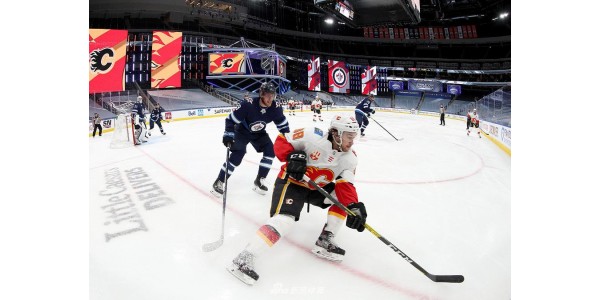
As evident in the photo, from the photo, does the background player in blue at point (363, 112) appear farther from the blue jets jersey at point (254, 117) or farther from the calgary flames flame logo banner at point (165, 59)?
the calgary flames flame logo banner at point (165, 59)

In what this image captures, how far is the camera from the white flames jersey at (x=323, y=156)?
1.87 metres

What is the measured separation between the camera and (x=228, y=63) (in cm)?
1834

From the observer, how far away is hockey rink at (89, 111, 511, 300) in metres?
1.48

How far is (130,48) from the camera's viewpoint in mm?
16219

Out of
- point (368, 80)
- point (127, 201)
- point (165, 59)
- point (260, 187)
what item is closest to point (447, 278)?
point (260, 187)

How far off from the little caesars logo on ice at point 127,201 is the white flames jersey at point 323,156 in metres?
1.42

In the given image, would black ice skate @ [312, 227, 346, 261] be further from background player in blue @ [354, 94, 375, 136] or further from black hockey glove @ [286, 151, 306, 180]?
background player in blue @ [354, 94, 375, 136]

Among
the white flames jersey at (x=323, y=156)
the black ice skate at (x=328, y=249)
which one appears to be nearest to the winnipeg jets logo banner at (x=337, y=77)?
the white flames jersey at (x=323, y=156)

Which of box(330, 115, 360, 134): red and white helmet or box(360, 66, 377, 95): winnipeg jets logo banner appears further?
box(360, 66, 377, 95): winnipeg jets logo banner

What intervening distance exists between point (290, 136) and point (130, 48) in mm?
18607

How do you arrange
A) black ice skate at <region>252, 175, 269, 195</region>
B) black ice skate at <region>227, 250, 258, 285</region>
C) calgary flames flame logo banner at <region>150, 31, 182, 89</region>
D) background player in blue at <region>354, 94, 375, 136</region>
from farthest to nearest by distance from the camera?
calgary flames flame logo banner at <region>150, 31, 182, 89</region> → background player in blue at <region>354, 94, 375, 136</region> → black ice skate at <region>252, 175, 269, 195</region> → black ice skate at <region>227, 250, 258, 285</region>

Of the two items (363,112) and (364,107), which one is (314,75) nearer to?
(364,107)

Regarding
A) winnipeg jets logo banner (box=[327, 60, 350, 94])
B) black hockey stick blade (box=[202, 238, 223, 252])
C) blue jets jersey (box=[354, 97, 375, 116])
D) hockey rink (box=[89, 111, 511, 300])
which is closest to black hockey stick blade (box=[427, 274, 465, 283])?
hockey rink (box=[89, 111, 511, 300])

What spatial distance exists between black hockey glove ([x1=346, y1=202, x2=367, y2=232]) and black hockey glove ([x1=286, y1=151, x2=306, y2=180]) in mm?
392
